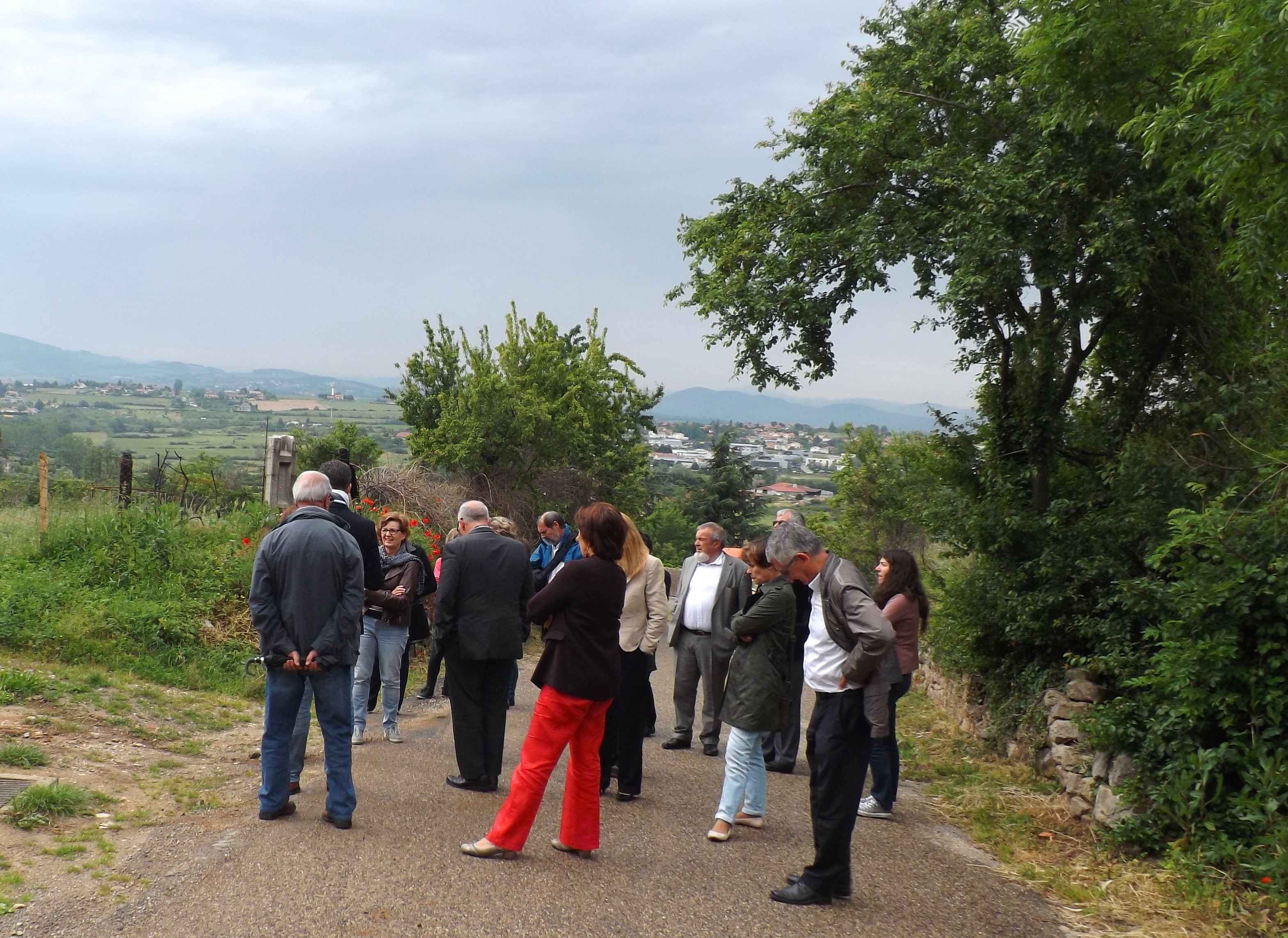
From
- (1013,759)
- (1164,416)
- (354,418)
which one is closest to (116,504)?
(1013,759)

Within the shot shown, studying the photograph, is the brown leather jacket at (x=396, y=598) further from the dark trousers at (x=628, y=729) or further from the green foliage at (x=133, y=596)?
the green foliage at (x=133, y=596)

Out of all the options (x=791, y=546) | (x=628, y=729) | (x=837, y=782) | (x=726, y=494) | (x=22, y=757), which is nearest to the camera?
(x=837, y=782)

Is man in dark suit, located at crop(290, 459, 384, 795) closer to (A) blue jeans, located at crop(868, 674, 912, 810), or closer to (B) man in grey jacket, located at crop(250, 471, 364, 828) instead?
(B) man in grey jacket, located at crop(250, 471, 364, 828)

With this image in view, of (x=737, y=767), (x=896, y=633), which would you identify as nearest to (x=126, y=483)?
(x=737, y=767)

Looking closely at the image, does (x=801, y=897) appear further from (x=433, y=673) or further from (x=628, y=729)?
(x=433, y=673)

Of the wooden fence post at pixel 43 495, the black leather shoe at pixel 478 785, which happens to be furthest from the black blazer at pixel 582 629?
the wooden fence post at pixel 43 495

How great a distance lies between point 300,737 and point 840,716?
3.39m

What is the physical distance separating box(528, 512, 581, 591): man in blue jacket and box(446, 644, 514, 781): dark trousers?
2204 millimetres

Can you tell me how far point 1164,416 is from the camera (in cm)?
976

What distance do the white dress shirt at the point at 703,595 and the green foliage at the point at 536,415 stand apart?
13022 millimetres

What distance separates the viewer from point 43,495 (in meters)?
11.0

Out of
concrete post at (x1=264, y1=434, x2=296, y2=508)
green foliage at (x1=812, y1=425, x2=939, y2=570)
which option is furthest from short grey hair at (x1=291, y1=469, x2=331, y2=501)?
green foliage at (x1=812, y1=425, x2=939, y2=570)

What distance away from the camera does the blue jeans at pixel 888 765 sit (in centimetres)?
718

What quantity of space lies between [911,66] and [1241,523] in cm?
678
